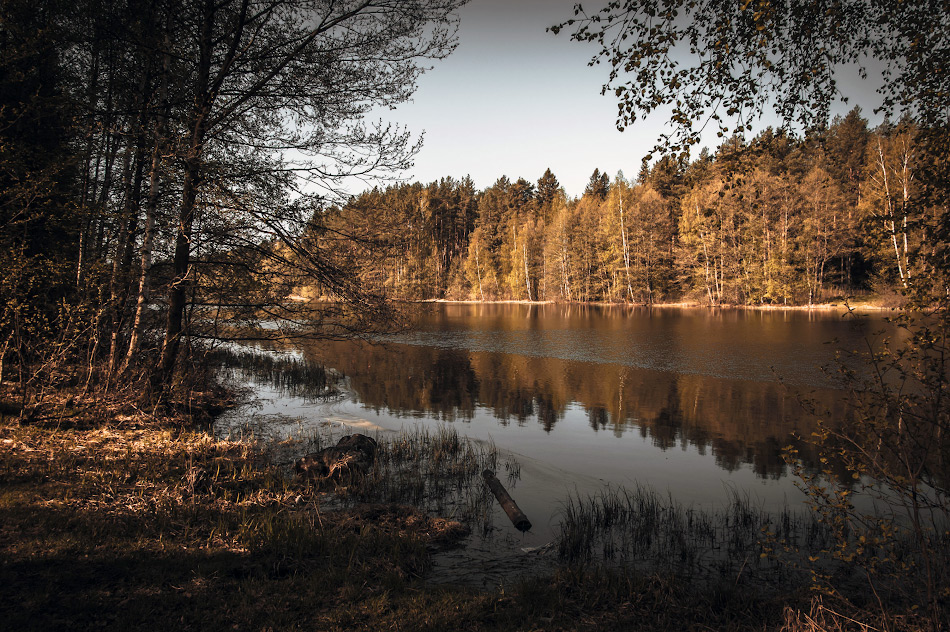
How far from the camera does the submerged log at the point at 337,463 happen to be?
27.8 feet

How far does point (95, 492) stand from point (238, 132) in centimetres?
696

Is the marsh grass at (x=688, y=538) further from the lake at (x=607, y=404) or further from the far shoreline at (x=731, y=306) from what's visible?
the far shoreline at (x=731, y=306)

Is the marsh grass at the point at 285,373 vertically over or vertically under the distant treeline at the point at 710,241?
under

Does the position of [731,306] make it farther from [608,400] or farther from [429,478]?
[429,478]

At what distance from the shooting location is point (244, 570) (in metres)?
4.49

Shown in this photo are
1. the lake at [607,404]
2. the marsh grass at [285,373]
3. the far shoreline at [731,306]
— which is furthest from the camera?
the far shoreline at [731,306]

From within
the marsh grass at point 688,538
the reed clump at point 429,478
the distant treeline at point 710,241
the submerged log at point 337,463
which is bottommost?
the marsh grass at point 688,538

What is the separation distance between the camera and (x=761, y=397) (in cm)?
1638

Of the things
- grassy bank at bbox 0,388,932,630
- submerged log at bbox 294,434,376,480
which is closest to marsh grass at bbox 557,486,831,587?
grassy bank at bbox 0,388,932,630

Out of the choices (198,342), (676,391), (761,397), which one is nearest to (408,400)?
(198,342)

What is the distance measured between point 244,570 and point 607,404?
43.8 feet

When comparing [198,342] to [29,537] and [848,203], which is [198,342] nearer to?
[29,537]

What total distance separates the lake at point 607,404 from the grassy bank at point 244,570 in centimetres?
191

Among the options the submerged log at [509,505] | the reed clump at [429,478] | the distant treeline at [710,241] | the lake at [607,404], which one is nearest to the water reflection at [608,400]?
→ the lake at [607,404]
